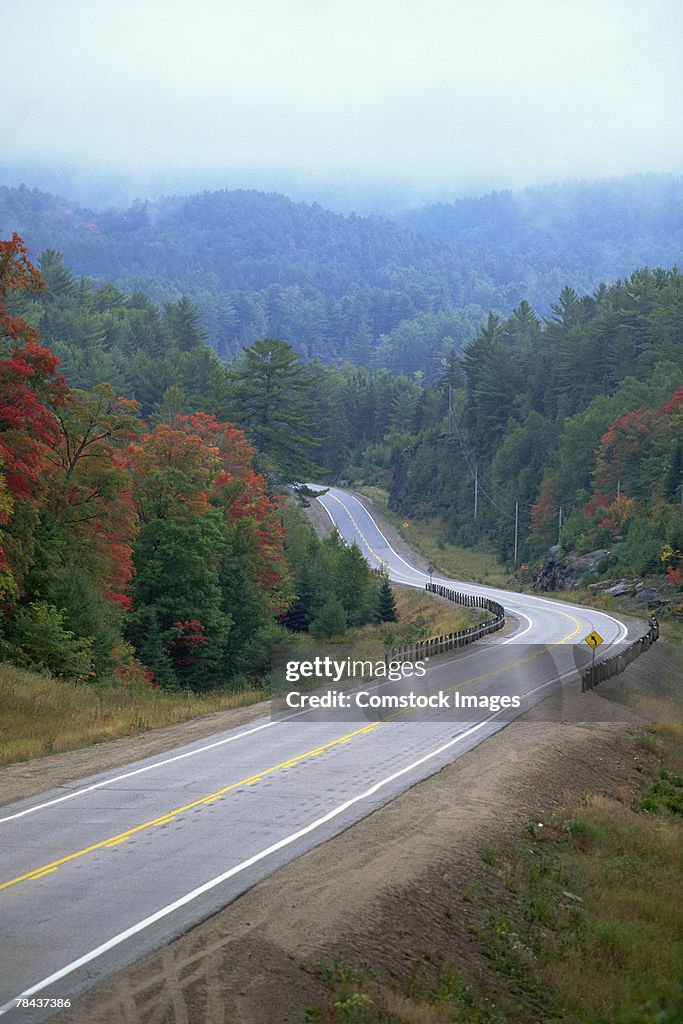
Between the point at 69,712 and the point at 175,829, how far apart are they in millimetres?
12778

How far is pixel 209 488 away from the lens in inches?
2431

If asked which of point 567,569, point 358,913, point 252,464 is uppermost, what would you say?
point 252,464

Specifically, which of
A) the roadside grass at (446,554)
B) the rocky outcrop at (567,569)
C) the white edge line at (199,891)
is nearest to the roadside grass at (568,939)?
the white edge line at (199,891)

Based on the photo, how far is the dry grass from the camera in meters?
25.0

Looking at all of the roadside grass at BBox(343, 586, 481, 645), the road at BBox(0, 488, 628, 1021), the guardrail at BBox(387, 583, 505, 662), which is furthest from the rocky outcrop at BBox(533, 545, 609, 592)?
the road at BBox(0, 488, 628, 1021)

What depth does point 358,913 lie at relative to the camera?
1363 centimetres

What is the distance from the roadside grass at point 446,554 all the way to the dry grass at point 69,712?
2622 inches

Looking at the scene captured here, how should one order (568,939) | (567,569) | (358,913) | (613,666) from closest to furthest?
(358,913)
(568,939)
(613,666)
(567,569)

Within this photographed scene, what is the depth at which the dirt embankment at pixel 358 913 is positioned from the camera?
35.6ft

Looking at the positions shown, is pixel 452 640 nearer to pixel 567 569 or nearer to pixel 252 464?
pixel 252 464

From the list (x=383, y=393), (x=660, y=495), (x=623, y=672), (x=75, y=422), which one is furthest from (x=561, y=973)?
(x=383, y=393)

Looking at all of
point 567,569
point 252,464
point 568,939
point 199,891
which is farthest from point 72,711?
point 567,569

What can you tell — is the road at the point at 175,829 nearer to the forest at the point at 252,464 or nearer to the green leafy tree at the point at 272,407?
the forest at the point at 252,464

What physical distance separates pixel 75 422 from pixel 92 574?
6.08 metres
